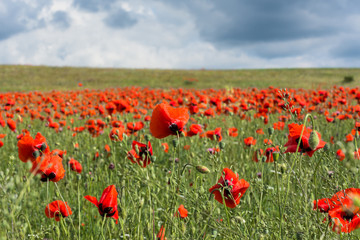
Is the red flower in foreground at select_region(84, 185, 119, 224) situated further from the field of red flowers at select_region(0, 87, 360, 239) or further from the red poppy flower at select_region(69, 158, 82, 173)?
the red poppy flower at select_region(69, 158, 82, 173)

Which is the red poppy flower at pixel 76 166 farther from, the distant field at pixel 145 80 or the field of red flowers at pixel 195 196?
the distant field at pixel 145 80

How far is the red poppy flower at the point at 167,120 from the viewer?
1.36 metres

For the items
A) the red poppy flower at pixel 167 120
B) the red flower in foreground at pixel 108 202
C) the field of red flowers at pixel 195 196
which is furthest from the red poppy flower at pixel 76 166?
the red poppy flower at pixel 167 120

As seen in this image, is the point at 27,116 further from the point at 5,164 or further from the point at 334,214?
the point at 334,214

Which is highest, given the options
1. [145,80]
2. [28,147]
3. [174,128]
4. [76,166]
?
[145,80]

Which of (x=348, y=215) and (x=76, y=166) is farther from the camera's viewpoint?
(x=76, y=166)

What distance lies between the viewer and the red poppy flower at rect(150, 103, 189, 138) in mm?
1363

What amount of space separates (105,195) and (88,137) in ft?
10.7

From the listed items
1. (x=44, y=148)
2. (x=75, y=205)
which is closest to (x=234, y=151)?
(x=75, y=205)

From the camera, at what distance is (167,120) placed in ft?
4.53

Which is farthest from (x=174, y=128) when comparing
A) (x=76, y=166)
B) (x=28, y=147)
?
(x=76, y=166)

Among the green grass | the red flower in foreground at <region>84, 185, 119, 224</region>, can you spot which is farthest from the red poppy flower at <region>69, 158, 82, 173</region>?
the red flower in foreground at <region>84, 185, 119, 224</region>

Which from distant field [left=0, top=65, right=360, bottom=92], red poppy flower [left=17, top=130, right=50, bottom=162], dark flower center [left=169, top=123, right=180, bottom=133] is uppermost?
distant field [left=0, top=65, right=360, bottom=92]

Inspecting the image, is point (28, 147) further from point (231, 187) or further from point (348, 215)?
point (348, 215)
